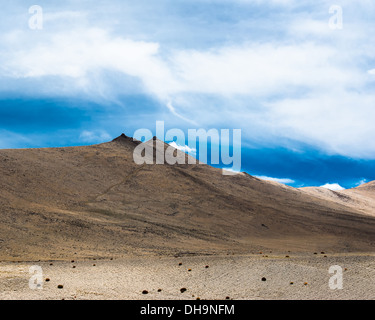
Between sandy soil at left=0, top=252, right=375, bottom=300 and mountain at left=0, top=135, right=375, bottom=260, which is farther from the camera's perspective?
mountain at left=0, top=135, right=375, bottom=260

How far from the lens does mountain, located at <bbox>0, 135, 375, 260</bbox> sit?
2627 centimetres

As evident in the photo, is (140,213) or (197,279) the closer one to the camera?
(197,279)

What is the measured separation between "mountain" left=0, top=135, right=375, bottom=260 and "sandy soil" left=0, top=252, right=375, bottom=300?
664 cm

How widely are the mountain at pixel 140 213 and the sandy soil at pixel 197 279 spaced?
664cm

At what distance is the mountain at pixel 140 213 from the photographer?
86.2ft

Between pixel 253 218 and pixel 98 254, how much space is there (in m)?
22.5

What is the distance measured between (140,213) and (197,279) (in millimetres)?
23185

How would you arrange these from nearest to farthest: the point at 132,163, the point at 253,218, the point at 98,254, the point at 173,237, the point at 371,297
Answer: the point at 371,297 < the point at 98,254 < the point at 173,237 < the point at 253,218 < the point at 132,163

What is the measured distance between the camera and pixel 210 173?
59688 mm

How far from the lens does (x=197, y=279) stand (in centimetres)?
1407

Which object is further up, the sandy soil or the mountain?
the mountain

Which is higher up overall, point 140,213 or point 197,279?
point 140,213
